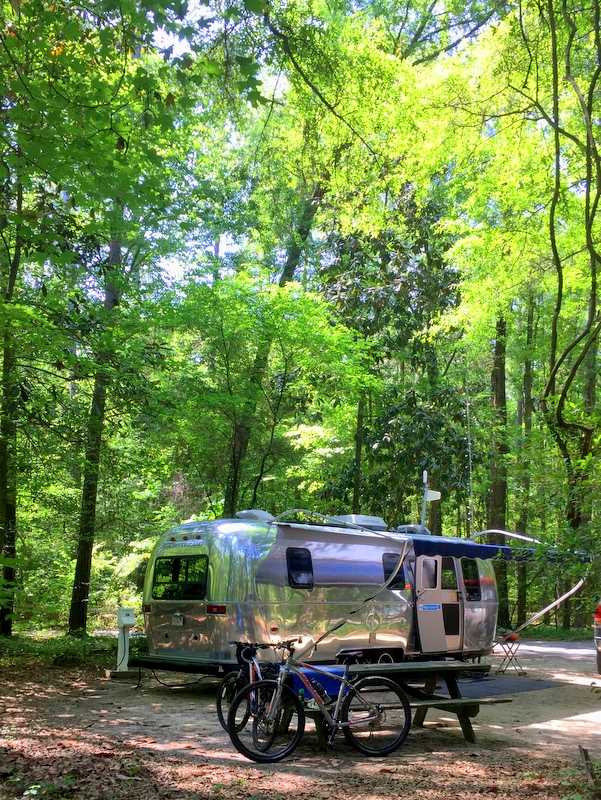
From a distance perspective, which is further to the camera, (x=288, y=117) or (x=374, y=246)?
(x=374, y=246)

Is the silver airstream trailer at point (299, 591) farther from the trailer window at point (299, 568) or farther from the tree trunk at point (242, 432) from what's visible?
the tree trunk at point (242, 432)

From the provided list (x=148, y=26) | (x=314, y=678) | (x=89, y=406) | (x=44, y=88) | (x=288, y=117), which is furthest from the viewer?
(x=89, y=406)

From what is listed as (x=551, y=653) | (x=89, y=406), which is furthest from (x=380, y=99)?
(x=551, y=653)

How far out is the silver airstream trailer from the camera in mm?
8680

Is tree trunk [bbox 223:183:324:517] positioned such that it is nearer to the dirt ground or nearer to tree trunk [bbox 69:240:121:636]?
tree trunk [bbox 69:240:121:636]

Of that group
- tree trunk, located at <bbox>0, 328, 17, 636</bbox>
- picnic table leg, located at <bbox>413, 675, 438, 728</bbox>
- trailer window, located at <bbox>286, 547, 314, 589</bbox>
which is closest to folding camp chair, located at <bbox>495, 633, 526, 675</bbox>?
trailer window, located at <bbox>286, 547, 314, 589</bbox>

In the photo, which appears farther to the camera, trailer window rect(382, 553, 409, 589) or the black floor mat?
trailer window rect(382, 553, 409, 589)

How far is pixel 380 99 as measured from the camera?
846cm

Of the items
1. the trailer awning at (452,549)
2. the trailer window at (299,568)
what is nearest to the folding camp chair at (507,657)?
the trailer awning at (452,549)

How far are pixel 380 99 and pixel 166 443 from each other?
9.32m

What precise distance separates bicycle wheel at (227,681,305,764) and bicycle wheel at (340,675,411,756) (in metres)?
0.46

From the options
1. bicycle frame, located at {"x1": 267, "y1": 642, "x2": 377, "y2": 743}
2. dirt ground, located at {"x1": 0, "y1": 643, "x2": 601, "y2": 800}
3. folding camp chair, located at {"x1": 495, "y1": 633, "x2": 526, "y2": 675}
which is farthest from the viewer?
folding camp chair, located at {"x1": 495, "y1": 633, "x2": 526, "y2": 675}

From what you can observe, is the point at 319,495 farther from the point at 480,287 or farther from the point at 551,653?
the point at 480,287

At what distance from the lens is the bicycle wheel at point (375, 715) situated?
601 centimetres
